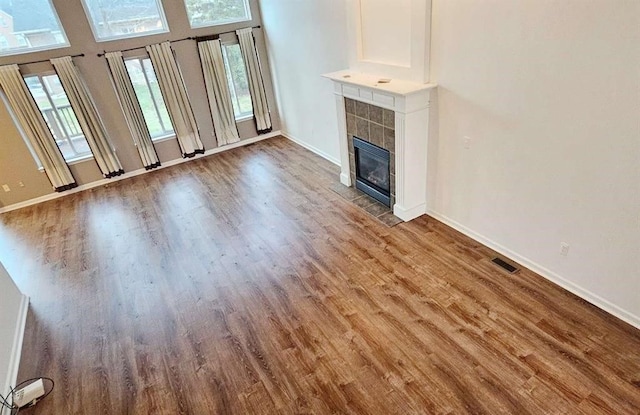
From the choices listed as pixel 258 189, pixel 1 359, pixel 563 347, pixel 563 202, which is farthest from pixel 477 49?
pixel 1 359

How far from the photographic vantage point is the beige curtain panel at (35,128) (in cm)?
525

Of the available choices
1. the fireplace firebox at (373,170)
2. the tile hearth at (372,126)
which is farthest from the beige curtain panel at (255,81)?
the fireplace firebox at (373,170)

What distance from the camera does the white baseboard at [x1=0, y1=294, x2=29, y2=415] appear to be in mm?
2787

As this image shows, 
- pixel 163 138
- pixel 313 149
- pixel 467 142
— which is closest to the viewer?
pixel 467 142

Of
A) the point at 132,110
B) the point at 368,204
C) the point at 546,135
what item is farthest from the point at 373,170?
the point at 132,110

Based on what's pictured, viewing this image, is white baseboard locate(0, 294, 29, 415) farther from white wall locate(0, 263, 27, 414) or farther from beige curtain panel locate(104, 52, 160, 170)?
beige curtain panel locate(104, 52, 160, 170)

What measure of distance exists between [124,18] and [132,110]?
1.46m

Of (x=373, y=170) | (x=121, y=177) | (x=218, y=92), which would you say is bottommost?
(x=121, y=177)

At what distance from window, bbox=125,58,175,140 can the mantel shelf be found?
356cm

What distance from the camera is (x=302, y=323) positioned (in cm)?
309

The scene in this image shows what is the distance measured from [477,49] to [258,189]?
3489mm

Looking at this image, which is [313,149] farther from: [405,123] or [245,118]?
[405,123]

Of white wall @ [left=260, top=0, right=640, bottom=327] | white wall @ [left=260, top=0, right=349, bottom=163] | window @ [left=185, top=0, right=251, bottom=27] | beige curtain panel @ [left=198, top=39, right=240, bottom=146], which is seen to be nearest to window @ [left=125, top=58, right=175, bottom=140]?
beige curtain panel @ [left=198, top=39, right=240, bottom=146]

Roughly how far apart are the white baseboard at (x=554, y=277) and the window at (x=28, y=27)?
20.8 feet
